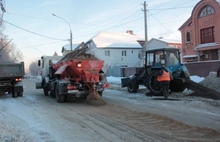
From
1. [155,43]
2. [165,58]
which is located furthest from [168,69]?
[155,43]

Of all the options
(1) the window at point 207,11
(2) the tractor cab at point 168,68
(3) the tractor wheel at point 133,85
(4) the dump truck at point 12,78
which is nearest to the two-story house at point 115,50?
(1) the window at point 207,11

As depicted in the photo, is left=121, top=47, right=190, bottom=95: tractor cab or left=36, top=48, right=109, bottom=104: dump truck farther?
left=121, top=47, right=190, bottom=95: tractor cab

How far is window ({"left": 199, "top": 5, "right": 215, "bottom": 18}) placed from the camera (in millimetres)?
31228

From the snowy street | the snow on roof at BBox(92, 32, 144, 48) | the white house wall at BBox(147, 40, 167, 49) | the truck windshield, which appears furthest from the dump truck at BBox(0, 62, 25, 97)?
the white house wall at BBox(147, 40, 167, 49)

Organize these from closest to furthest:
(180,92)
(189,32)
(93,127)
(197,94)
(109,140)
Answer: (109,140)
(93,127)
(197,94)
(180,92)
(189,32)

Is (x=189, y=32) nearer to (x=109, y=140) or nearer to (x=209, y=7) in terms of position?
(x=209, y=7)

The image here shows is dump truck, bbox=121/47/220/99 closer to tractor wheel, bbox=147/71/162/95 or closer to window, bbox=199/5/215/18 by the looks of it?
tractor wheel, bbox=147/71/162/95

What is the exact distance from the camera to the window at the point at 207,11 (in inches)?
1229

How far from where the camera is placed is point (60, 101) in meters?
12.1

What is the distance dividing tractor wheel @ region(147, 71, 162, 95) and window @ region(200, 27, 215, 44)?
817 inches

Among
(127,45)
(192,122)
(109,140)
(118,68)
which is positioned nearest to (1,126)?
(109,140)

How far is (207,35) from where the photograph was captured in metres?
32.5

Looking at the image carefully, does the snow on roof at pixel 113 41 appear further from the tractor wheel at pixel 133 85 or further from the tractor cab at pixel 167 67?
the tractor cab at pixel 167 67

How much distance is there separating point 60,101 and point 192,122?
6711 mm
